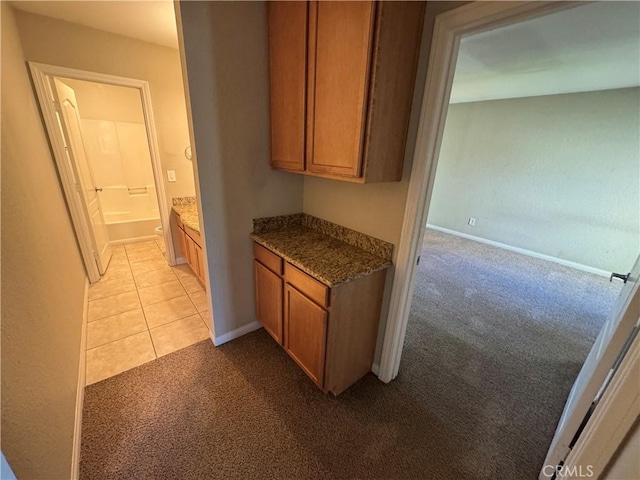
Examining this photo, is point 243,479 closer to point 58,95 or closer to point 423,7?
point 423,7

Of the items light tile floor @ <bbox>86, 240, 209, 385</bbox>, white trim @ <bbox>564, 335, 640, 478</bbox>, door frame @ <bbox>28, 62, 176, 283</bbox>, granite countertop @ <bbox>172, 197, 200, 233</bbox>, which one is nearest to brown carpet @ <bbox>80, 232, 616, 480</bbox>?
light tile floor @ <bbox>86, 240, 209, 385</bbox>

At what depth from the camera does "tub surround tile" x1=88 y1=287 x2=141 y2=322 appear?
2.40 metres

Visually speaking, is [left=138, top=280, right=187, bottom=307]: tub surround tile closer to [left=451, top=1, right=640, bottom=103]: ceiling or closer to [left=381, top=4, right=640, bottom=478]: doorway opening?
[left=381, top=4, right=640, bottom=478]: doorway opening

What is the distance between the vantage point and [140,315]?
241 cm

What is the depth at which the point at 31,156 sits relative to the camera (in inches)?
70.9

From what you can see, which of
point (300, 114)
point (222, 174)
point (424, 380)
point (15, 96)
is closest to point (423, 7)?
point (300, 114)

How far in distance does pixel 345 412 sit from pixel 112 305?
97.2 inches

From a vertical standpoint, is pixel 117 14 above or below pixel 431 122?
above

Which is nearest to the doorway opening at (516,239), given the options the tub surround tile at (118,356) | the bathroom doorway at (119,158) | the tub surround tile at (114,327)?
the tub surround tile at (118,356)

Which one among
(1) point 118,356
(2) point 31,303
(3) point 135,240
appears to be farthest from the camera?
(3) point 135,240

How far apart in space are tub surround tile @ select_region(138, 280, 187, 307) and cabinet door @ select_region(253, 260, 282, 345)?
119 centimetres

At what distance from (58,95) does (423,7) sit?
3.34 metres

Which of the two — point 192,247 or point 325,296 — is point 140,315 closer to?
point 192,247
